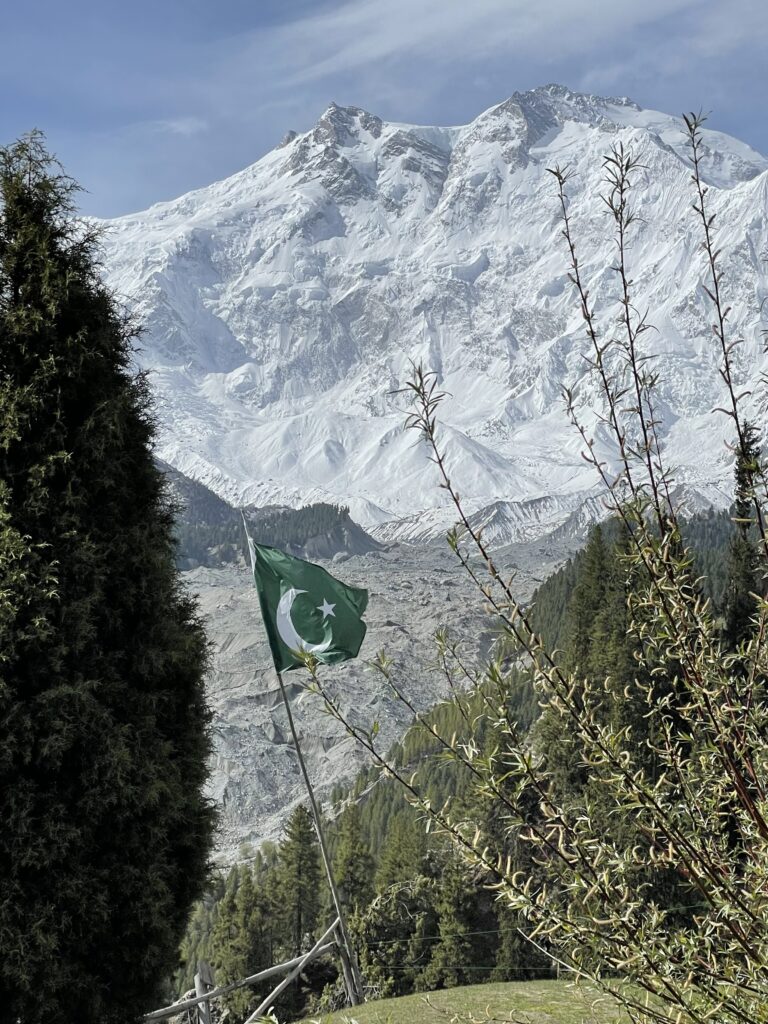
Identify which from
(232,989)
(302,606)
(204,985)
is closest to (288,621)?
(302,606)

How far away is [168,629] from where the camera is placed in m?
8.00

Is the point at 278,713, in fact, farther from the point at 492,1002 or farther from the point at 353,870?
the point at 492,1002

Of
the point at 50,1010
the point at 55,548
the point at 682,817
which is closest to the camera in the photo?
the point at 682,817

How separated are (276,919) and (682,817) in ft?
150

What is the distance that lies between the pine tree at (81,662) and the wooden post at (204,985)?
347cm

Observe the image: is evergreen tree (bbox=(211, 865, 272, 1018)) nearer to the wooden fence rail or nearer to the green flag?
the wooden fence rail

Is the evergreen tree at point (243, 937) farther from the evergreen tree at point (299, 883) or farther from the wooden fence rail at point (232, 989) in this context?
the wooden fence rail at point (232, 989)

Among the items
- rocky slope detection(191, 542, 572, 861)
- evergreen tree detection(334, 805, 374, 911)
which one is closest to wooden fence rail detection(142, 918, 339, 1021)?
evergreen tree detection(334, 805, 374, 911)

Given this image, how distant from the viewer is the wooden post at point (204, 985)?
10.8m

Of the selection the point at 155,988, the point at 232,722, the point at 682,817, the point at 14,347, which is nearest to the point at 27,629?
the point at 14,347

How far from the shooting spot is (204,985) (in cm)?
1114

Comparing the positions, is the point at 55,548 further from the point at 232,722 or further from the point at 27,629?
the point at 232,722

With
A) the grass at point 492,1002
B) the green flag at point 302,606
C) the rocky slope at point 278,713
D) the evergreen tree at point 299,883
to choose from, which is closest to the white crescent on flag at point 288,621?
the green flag at point 302,606

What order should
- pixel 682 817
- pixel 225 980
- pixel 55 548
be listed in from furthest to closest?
pixel 225 980 < pixel 55 548 < pixel 682 817
